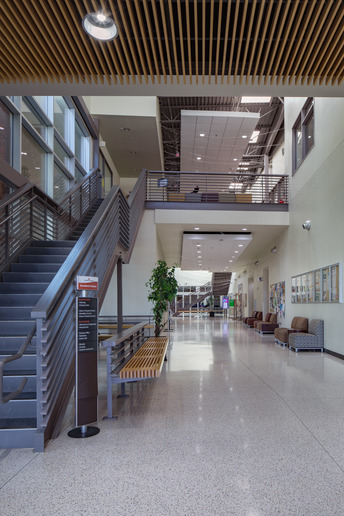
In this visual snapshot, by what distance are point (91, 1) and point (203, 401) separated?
14.3ft

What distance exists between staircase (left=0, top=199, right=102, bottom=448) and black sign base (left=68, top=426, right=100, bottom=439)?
39 centimetres

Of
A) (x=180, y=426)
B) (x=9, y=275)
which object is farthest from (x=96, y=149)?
(x=180, y=426)

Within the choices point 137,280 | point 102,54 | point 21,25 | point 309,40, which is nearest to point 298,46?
point 309,40

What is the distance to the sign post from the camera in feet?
12.1

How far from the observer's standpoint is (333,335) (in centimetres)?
933

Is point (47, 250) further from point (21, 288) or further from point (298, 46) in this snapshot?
point (298, 46)

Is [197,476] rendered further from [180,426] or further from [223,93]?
[223,93]

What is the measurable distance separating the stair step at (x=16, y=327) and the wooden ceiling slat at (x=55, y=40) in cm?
281

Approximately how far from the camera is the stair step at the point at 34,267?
603 centimetres

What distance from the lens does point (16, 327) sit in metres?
4.63

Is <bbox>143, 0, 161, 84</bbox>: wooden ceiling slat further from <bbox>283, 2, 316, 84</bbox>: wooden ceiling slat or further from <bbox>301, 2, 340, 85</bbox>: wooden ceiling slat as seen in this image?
<bbox>301, 2, 340, 85</bbox>: wooden ceiling slat

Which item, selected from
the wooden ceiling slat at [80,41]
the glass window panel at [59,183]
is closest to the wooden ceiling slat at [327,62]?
the wooden ceiling slat at [80,41]

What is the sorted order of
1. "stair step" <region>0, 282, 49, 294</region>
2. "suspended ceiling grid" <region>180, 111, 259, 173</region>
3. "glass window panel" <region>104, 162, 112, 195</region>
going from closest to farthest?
"stair step" <region>0, 282, 49, 294</region> → "suspended ceiling grid" <region>180, 111, 259, 173</region> → "glass window panel" <region>104, 162, 112, 195</region>

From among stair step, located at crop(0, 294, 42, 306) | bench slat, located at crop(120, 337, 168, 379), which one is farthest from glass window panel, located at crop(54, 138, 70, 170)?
bench slat, located at crop(120, 337, 168, 379)
